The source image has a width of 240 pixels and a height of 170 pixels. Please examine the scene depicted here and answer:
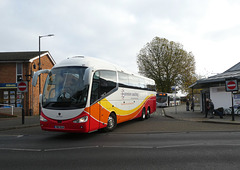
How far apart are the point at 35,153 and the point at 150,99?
499 inches

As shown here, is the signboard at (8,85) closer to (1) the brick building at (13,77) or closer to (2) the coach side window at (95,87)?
(1) the brick building at (13,77)

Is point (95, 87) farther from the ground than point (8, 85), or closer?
closer

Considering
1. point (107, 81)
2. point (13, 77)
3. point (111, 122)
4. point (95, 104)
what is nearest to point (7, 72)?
point (13, 77)

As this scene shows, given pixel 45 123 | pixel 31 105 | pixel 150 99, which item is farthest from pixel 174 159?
pixel 31 105

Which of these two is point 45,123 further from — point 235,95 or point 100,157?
point 235,95

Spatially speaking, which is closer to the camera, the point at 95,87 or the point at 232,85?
the point at 95,87

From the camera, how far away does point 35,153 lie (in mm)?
5949

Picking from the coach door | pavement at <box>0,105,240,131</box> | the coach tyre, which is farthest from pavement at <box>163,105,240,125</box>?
the coach door

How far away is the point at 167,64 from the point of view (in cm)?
4147

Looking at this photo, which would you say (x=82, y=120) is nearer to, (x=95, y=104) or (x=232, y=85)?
(x=95, y=104)

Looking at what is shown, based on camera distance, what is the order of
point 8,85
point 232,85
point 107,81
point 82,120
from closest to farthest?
1. point 82,120
2. point 107,81
3. point 232,85
4. point 8,85

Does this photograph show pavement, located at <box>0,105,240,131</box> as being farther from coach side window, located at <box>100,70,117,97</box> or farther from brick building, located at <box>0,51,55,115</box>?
coach side window, located at <box>100,70,117,97</box>

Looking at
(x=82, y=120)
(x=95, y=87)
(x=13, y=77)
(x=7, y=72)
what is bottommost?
(x=82, y=120)

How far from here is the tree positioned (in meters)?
40.4
